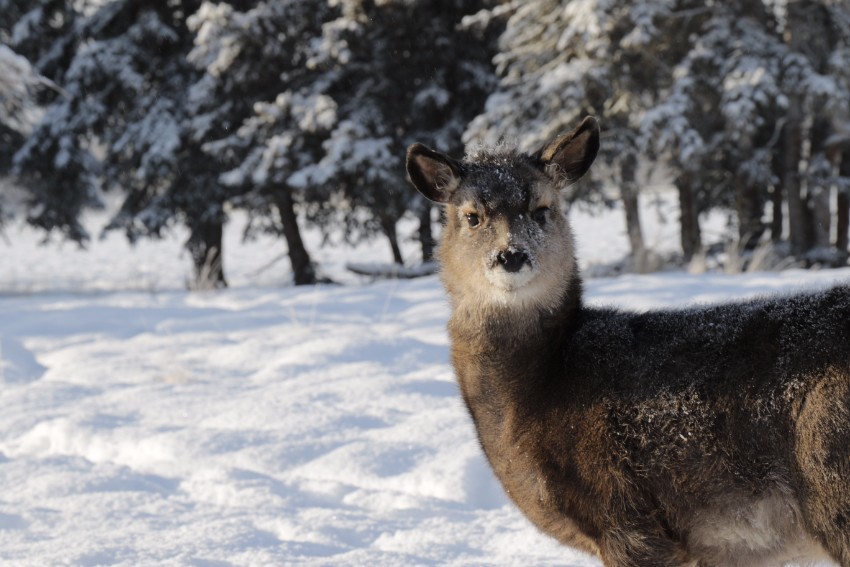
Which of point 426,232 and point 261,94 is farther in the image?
point 426,232

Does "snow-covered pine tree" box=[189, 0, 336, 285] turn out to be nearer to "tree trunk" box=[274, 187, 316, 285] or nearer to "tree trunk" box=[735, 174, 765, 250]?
"tree trunk" box=[274, 187, 316, 285]

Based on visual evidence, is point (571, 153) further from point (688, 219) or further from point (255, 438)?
point (688, 219)

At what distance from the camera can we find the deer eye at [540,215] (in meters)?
4.13

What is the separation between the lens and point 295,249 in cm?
2127

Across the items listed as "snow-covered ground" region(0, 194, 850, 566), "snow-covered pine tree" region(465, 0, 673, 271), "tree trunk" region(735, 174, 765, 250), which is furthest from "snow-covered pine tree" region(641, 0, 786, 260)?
"snow-covered ground" region(0, 194, 850, 566)

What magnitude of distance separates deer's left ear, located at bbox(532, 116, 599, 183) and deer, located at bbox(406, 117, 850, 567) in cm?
3

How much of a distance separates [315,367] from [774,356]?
5.66 m

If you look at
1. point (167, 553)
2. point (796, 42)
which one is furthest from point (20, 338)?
point (796, 42)

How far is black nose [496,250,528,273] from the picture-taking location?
3789 mm

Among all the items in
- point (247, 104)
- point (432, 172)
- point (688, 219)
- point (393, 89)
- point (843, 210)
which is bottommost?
point (843, 210)

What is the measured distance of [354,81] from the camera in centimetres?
1945

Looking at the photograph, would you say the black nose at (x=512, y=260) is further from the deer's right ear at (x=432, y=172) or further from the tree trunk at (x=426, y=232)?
the tree trunk at (x=426, y=232)

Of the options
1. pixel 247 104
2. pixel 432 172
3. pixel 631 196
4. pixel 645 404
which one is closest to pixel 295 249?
pixel 247 104

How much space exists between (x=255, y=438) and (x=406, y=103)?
47.6 ft
